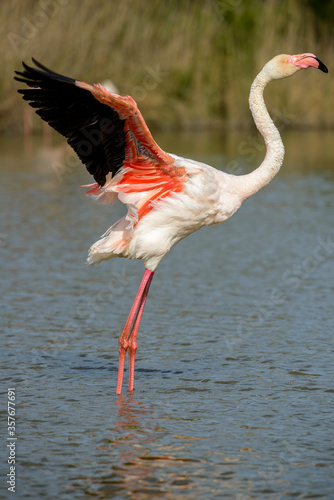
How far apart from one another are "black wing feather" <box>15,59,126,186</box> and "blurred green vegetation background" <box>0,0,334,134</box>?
18132mm

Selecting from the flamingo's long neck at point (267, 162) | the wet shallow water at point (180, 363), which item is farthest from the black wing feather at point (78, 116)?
the wet shallow water at point (180, 363)

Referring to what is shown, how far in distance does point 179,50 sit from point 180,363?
63.6 feet

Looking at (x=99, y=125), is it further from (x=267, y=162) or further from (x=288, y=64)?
(x=288, y=64)

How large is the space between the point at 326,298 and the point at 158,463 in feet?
13.0

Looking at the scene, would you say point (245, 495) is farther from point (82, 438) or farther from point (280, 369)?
point (280, 369)

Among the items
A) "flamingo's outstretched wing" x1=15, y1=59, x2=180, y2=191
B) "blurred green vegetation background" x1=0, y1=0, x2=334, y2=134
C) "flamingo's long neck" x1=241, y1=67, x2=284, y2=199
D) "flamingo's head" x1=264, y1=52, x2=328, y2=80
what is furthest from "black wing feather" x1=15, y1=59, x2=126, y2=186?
"blurred green vegetation background" x1=0, y1=0, x2=334, y2=134

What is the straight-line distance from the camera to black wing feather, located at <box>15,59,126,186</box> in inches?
228

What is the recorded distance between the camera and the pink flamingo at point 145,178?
6.04m

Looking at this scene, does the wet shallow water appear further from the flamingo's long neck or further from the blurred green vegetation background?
the blurred green vegetation background

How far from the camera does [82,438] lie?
538cm

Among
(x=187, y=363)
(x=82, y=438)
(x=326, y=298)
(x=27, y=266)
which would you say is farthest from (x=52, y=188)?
(x=82, y=438)

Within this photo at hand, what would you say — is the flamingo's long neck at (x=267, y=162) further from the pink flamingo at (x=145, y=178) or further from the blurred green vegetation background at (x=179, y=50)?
the blurred green vegetation background at (x=179, y=50)

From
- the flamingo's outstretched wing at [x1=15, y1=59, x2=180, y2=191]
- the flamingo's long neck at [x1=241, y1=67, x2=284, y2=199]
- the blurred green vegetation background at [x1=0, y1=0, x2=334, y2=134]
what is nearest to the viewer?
the flamingo's outstretched wing at [x1=15, y1=59, x2=180, y2=191]

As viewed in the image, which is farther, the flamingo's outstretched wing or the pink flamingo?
the pink flamingo
